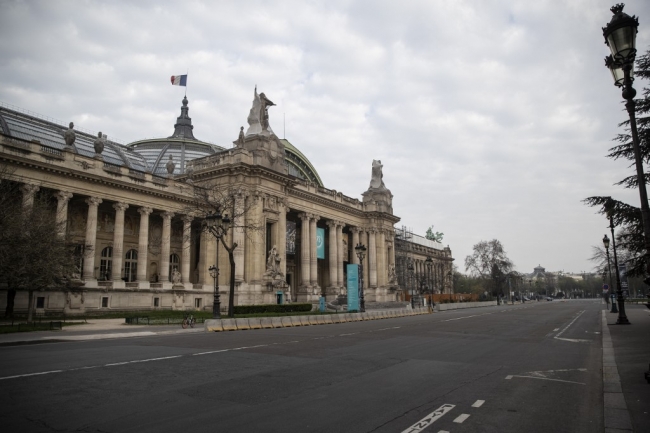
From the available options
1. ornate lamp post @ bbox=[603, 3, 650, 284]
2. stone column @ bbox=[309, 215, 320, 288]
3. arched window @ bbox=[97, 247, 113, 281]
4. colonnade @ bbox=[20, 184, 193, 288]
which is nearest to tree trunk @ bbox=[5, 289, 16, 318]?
colonnade @ bbox=[20, 184, 193, 288]

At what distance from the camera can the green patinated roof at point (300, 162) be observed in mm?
89750

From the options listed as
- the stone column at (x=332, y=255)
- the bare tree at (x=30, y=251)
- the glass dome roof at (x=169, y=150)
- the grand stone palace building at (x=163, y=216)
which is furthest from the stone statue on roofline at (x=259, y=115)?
the bare tree at (x=30, y=251)

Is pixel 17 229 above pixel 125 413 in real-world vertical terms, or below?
above

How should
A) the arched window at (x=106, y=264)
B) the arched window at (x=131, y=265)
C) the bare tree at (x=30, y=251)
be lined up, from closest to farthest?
the bare tree at (x=30, y=251) → the arched window at (x=106, y=264) → the arched window at (x=131, y=265)

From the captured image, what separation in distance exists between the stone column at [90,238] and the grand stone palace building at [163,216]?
94 mm

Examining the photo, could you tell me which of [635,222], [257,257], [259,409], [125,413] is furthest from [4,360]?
[257,257]

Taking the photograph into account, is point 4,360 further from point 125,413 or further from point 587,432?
point 587,432

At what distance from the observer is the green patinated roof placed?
294 ft

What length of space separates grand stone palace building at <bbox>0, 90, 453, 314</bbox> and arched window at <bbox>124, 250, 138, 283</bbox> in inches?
4.6

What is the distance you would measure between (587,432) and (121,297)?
1641 inches

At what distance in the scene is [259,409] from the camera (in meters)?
6.90

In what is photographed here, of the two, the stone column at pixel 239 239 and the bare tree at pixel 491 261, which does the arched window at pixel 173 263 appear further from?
the bare tree at pixel 491 261

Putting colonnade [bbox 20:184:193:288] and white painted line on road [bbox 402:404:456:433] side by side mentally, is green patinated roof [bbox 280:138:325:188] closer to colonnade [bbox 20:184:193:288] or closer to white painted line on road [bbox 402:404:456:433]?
colonnade [bbox 20:184:193:288]

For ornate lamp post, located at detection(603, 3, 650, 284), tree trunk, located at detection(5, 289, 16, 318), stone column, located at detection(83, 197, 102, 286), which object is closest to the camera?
ornate lamp post, located at detection(603, 3, 650, 284)
